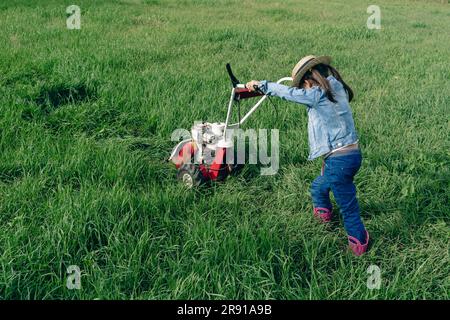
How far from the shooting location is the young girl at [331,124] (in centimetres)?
284

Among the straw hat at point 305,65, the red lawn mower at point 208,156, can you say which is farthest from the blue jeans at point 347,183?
the red lawn mower at point 208,156

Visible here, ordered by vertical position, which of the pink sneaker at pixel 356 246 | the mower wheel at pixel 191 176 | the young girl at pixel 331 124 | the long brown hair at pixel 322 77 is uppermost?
the long brown hair at pixel 322 77

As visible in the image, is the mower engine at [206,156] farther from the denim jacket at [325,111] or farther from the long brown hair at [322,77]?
the long brown hair at [322,77]

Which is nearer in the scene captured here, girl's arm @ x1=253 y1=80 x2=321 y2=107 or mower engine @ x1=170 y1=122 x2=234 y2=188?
girl's arm @ x1=253 y1=80 x2=321 y2=107

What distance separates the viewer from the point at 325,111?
287 centimetres

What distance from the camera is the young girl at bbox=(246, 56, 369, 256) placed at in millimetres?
2836

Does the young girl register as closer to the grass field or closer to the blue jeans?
the blue jeans

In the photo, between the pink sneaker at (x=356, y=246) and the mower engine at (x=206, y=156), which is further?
the mower engine at (x=206, y=156)

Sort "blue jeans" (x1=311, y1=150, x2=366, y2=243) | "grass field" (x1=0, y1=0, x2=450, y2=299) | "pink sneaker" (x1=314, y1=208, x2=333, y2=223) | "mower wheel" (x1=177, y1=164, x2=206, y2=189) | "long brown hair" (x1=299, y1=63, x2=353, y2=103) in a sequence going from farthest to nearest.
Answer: "mower wheel" (x1=177, y1=164, x2=206, y2=189) → "pink sneaker" (x1=314, y1=208, x2=333, y2=223) → "blue jeans" (x1=311, y1=150, x2=366, y2=243) → "long brown hair" (x1=299, y1=63, x2=353, y2=103) → "grass field" (x1=0, y1=0, x2=450, y2=299)

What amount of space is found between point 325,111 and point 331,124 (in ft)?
0.32

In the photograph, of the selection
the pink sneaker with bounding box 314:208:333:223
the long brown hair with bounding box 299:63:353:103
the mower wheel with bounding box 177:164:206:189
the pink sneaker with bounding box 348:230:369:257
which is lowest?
the pink sneaker with bounding box 348:230:369:257

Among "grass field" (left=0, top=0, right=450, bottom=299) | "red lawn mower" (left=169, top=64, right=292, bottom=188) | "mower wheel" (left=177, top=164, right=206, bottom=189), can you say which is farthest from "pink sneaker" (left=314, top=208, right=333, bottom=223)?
"mower wheel" (left=177, top=164, right=206, bottom=189)

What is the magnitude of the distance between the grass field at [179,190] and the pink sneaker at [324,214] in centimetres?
6
